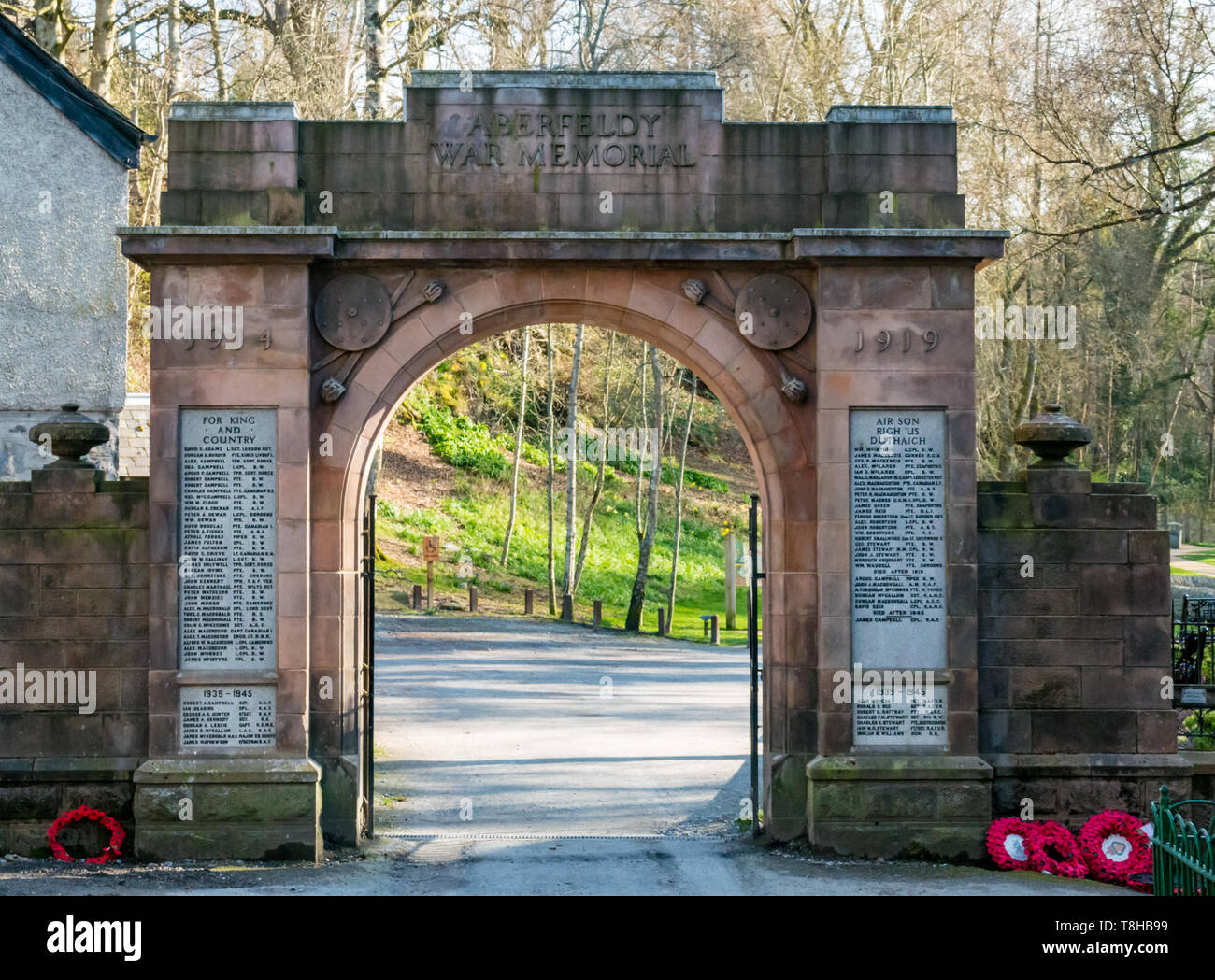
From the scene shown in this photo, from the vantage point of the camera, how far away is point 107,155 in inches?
627

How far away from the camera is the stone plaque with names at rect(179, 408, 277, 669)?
9.70 metres

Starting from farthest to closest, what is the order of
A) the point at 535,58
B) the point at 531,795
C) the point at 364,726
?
the point at 535,58 < the point at 531,795 < the point at 364,726

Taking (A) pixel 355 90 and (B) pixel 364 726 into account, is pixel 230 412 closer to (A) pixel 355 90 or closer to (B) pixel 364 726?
(B) pixel 364 726

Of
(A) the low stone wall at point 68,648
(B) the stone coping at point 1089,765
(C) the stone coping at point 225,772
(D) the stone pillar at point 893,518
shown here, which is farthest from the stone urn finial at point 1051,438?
(A) the low stone wall at point 68,648

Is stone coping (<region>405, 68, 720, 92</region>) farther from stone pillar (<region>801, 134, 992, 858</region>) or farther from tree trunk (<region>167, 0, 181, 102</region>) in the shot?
tree trunk (<region>167, 0, 181, 102</region>)

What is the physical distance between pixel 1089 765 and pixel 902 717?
148 cm

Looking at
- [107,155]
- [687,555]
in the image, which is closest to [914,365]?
[107,155]

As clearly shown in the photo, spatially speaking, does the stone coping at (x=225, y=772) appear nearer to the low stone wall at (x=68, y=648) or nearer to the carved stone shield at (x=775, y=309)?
the low stone wall at (x=68, y=648)

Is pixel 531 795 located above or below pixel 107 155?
below

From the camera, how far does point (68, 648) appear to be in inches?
384

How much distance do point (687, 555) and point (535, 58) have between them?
14904mm

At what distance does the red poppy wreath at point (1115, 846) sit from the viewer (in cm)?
952

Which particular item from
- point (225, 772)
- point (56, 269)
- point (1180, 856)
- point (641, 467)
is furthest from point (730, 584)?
point (1180, 856)

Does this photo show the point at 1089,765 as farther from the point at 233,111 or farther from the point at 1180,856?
the point at 233,111
